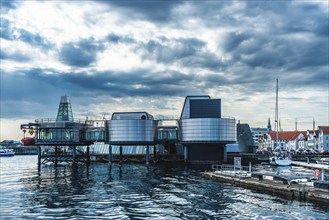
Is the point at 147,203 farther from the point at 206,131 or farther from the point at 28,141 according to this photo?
the point at 28,141

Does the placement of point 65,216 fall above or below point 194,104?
below

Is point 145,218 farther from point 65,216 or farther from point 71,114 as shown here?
point 71,114

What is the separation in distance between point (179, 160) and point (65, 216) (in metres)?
125

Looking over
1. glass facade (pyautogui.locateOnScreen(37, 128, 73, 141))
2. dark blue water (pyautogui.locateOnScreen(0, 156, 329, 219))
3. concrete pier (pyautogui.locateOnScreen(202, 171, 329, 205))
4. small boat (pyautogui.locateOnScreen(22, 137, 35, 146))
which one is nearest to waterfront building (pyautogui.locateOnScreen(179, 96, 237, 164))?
glass facade (pyautogui.locateOnScreen(37, 128, 73, 141))

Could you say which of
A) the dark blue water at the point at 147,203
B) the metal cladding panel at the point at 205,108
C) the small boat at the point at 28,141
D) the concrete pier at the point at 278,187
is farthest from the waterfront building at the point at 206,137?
the dark blue water at the point at 147,203

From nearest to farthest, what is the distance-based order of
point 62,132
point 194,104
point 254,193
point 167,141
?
point 254,193, point 62,132, point 167,141, point 194,104

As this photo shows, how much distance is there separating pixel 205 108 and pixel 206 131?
23.6 m

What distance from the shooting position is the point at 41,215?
4778 centimetres

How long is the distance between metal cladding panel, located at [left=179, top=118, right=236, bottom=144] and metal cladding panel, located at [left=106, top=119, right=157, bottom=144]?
565 inches

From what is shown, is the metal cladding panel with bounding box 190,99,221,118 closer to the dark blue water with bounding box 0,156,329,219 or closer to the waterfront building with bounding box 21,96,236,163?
the waterfront building with bounding box 21,96,236,163

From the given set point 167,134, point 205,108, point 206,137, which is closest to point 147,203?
point 206,137

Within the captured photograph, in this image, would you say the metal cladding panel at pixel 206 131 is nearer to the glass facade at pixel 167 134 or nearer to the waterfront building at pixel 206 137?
the waterfront building at pixel 206 137

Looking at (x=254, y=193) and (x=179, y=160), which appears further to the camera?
(x=179, y=160)

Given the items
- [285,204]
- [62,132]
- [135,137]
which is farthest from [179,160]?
[285,204]
